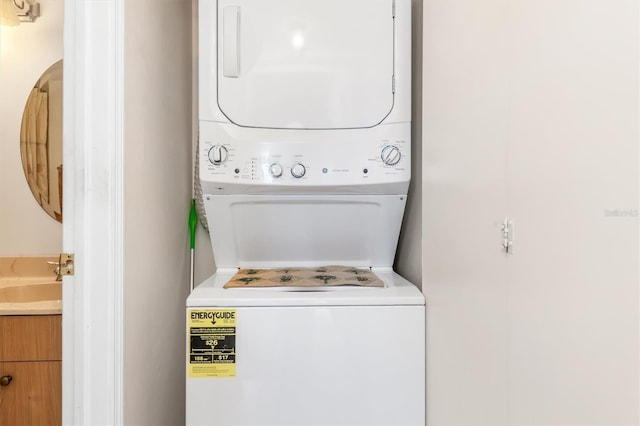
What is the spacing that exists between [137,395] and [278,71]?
3.83 feet

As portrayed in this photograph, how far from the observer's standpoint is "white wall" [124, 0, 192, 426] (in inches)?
46.4

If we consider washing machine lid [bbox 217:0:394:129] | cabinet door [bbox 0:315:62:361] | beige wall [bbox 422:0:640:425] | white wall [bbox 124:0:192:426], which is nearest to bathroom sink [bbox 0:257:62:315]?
cabinet door [bbox 0:315:62:361]

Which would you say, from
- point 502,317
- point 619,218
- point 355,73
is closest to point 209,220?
point 355,73

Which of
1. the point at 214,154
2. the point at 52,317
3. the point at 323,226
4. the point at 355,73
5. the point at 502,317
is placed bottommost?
the point at 52,317

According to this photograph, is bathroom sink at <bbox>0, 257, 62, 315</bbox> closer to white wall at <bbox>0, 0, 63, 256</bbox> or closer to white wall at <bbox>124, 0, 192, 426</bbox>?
white wall at <bbox>0, 0, 63, 256</bbox>

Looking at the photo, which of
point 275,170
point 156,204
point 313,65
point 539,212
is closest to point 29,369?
point 156,204

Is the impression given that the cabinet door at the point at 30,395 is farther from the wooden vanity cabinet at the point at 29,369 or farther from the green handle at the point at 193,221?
the green handle at the point at 193,221

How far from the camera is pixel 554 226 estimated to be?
63 centimetres

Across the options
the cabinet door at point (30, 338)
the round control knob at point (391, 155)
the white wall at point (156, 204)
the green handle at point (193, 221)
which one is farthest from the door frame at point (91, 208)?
the round control knob at point (391, 155)

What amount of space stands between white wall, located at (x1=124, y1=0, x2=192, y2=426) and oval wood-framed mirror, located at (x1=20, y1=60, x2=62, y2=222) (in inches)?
26.1

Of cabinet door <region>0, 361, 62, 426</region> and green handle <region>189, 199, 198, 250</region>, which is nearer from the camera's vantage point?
cabinet door <region>0, 361, 62, 426</region>

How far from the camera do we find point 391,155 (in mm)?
1442

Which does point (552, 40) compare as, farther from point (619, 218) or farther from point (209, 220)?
point (209, 220)

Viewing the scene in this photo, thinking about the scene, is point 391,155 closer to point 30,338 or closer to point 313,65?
point 313,65
